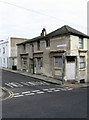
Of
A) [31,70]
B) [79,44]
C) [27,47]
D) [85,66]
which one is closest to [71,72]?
[85,66]

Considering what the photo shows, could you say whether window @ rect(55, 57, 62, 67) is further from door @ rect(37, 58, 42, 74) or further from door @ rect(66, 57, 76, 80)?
door @ rect(37, 58, 42, 74)

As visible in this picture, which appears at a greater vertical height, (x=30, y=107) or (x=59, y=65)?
(x=59, y=65)

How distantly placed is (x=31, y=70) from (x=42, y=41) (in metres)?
6.76

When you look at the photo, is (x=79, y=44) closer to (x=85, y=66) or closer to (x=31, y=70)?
(x=85, y=66)

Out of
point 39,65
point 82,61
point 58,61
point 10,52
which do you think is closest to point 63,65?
point 58,61

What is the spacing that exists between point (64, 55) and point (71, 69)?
240 cm

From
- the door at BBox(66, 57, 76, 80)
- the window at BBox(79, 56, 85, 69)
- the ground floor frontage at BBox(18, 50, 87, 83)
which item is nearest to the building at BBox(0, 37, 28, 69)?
the ground floor frontage at BBox(18, 50, 87, 83)

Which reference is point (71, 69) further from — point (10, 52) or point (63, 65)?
point (10, 52)

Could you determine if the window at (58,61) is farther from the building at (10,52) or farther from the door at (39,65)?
the building at (10,52)

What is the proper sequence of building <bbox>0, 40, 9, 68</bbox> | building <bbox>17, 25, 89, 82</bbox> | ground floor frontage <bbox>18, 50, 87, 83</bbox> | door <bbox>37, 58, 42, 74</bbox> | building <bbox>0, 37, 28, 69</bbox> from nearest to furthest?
building <bbox>17, 25, 89, 82</bbox>, ground floor frontage <bbox>18, 50, 87, 83</bbox>, door <bbox>37, 58, 42, 74</bbox>, building <bbox>0, 37, 28, 69</bbox>, building <bbox>0, 40, 9, 68</bbox>

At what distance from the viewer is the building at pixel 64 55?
54.2 ft

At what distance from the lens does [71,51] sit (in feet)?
53.1

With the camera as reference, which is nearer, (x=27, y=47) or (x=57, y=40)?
(x=57, y=40)

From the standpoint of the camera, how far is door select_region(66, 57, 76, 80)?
1681 cm
